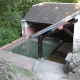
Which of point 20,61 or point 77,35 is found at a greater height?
point 77,35

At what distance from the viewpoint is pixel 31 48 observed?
1216cm

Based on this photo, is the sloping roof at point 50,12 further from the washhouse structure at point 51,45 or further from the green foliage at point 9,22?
the green foliage at point 9,22

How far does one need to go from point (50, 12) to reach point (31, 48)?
3597 millimetres

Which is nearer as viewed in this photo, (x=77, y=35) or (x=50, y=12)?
(x=77, y=35)

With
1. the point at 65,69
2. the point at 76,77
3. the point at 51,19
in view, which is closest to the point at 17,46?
A: the point at 51,19

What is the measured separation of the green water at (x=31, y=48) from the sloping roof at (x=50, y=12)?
84.0 inches

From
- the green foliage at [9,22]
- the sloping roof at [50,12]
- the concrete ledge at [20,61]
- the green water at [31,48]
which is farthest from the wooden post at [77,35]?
the green foliage at [9,22]

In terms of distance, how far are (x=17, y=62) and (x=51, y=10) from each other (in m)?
6.30

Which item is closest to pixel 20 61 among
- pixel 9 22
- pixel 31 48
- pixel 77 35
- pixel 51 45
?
pixel 31 48

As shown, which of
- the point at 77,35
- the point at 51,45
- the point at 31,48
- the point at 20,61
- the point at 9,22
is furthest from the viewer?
the point at 9,22

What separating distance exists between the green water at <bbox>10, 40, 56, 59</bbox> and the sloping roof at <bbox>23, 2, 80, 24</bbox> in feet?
7.00

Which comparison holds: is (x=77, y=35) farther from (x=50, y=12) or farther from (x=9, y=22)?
(x=9, y=22)

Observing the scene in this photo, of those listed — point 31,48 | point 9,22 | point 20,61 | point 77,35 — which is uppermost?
point 77,35

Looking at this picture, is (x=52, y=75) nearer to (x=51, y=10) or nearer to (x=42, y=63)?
(x=42, y=63)
